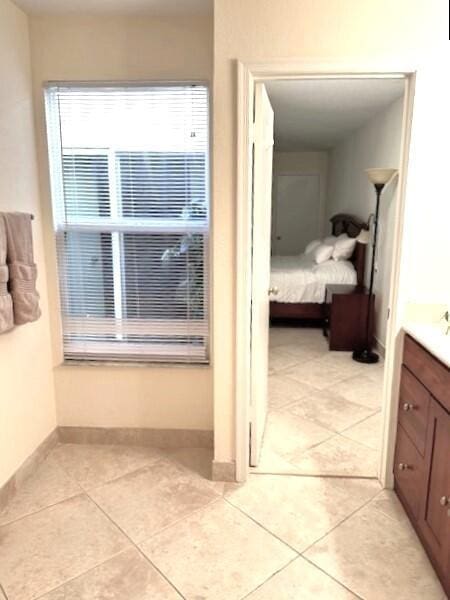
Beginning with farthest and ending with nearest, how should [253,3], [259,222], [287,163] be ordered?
1. [287,163]
2. [259,222]
3. [253,3]

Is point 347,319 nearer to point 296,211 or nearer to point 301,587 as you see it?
point 301,587

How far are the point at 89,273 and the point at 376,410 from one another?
223cm

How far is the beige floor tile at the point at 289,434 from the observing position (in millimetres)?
2648

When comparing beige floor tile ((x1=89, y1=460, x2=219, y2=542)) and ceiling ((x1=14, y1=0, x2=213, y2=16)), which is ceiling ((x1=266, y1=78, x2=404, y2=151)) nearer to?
ceiling ((x1=14, y1=0, x2=213, y2=16))

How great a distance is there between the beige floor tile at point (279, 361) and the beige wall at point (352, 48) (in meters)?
2.14

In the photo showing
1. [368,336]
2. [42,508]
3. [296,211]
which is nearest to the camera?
[42,508]

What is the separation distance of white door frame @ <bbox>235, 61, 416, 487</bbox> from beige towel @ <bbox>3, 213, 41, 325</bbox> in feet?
3.36

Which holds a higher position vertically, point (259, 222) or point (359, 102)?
point (359, 102)

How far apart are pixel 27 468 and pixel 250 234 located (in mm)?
1733

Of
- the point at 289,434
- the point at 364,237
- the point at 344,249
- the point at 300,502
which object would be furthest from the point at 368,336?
the point at 300,502

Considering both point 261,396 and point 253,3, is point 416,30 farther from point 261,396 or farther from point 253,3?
point 261,396

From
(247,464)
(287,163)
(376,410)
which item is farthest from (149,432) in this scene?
(287,163)

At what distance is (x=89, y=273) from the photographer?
2574mm

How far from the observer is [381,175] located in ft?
12.7
